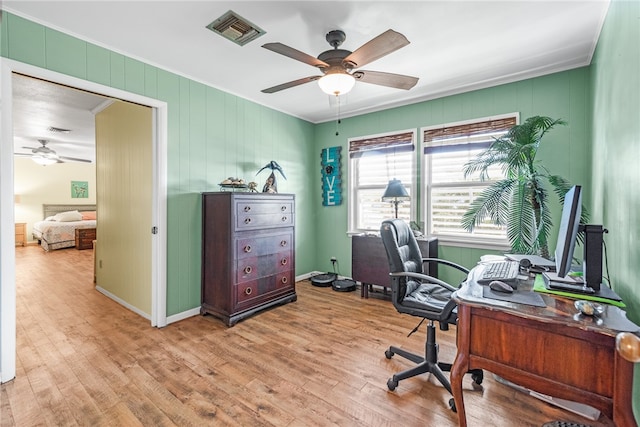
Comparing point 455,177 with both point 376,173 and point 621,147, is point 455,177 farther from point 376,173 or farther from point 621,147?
point 621,147

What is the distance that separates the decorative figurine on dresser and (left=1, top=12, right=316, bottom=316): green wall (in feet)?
0.69

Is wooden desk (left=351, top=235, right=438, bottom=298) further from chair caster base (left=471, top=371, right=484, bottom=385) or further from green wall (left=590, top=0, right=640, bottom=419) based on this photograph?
green wall (left=590, top=0, right=640, bottom=419)

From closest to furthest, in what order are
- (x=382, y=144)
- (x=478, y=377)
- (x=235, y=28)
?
1. (x=478, y=377)
2. (x=235, y=28)
3. (x=382, y=144)

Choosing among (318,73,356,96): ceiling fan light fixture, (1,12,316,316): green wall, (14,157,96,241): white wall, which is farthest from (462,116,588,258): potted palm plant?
(14,157,96,241): white wall

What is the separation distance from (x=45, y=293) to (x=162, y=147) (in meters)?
2.82

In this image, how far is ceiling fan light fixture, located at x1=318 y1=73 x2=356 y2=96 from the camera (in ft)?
6.89

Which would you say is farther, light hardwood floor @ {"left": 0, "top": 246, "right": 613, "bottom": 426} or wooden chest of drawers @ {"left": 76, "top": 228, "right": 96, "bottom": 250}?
wooden chest of drawers @ {"left": 76, "top": 228, "right": 96, "bottom": 250}

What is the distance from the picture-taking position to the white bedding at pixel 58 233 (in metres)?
6.93

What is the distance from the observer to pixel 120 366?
7.09ft

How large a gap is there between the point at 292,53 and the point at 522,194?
83.5 inches

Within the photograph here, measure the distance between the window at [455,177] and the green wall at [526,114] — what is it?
0.11 meters

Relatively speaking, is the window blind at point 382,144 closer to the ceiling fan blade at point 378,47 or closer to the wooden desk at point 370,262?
the wooden desk at point 370,262

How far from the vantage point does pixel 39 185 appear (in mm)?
8156

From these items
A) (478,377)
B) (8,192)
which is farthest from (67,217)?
(478,377)
